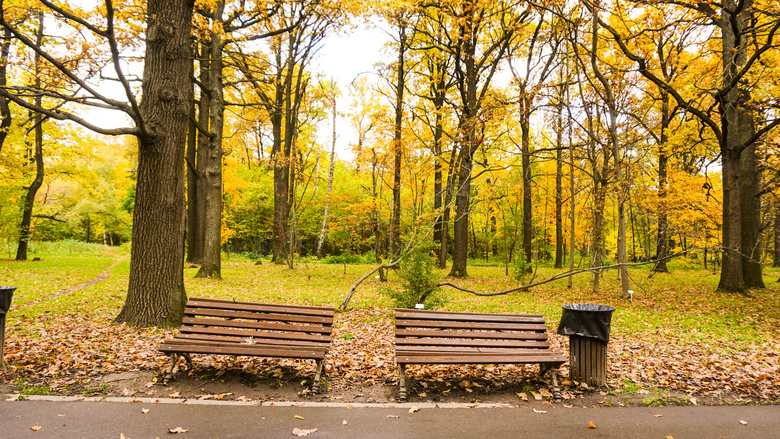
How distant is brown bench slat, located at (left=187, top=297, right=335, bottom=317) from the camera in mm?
5004

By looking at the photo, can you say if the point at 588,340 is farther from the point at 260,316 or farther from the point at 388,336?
the point at 260,316

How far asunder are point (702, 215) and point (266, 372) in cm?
1859

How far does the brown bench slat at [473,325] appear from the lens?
476 cm

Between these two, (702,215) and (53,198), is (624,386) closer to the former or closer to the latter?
(702,215)

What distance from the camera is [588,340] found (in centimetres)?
473

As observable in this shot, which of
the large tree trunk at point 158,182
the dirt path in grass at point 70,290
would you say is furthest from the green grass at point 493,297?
the large tree trunk at point 158,182

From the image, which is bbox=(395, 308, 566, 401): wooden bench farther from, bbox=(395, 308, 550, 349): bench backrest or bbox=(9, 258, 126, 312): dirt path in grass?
bbox=(9, 258, 126, 312): dirt path in grass

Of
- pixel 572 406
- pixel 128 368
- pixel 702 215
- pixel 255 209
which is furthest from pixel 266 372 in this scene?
pixel 255 209

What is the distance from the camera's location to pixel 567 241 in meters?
27.1

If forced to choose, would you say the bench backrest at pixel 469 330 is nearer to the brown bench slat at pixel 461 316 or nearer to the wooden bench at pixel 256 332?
the brown bench slat at pixel 461 316

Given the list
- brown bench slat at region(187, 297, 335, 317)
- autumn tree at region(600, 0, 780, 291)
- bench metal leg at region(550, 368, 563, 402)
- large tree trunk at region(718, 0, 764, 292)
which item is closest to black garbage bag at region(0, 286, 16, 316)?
brown bench slat at region(187, 297, 335, 317)

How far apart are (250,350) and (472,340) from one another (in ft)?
8.74

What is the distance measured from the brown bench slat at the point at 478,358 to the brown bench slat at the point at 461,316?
17.9 inches

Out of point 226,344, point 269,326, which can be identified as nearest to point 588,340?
point 269,326
